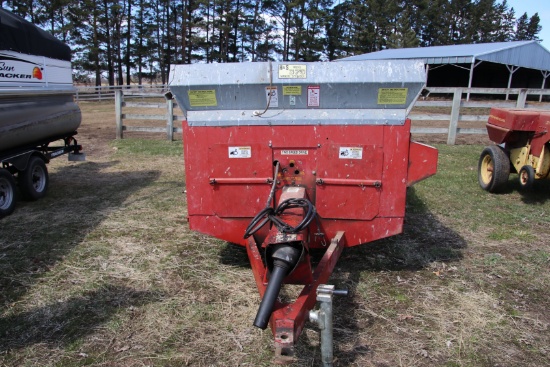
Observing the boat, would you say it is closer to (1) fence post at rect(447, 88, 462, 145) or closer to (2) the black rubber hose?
(2) the black rubber hose

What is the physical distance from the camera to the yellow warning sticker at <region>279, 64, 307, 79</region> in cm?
333

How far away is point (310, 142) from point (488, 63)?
34.8m

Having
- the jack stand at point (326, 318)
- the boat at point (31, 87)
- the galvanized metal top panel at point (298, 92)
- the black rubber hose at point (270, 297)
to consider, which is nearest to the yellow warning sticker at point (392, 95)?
the galvanized metal top panel at point (298, 92)

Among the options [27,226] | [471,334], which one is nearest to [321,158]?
[471,334]

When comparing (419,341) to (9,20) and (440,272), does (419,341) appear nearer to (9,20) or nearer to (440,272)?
(440,272)

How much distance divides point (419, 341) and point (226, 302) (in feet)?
4.62

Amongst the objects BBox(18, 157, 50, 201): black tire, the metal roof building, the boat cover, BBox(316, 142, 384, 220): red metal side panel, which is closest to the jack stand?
BBox(316, 142, 384, 220): red metal side panel

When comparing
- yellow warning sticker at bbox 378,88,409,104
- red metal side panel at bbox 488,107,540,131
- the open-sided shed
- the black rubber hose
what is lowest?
the black rubber hose

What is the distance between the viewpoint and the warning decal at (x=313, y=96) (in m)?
3.34

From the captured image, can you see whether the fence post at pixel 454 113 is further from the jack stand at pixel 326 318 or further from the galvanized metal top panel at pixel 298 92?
the jack stand at pixel 326 318

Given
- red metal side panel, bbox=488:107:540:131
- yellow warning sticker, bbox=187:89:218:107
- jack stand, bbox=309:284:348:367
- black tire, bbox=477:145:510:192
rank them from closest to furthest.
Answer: jack stand, bbox=309:284:348:367 < yellow warning sticker, bbox=187:89:218:107 < red metal side panel, bbox=488:107:540:131 < black tire, bbox=477:145:510:192

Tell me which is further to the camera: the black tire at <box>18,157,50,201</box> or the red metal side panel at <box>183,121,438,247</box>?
the black tire at <box>18,157,50,201</box>

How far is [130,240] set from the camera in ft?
14.8

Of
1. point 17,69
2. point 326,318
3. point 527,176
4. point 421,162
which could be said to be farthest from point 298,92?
point 17,69
